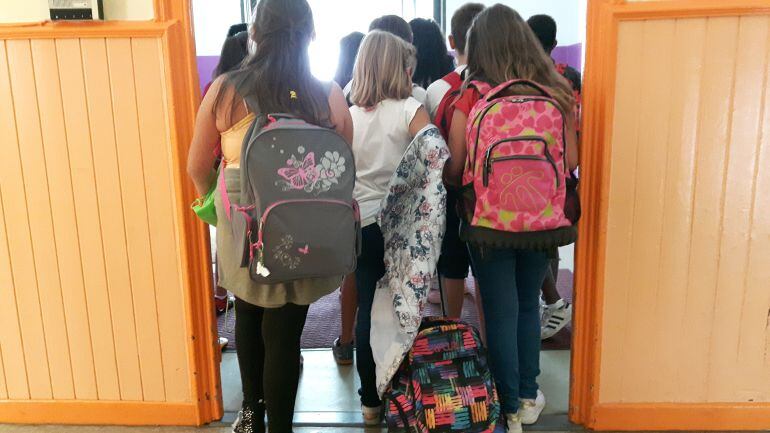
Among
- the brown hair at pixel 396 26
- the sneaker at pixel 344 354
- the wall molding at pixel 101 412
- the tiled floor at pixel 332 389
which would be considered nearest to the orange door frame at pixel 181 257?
the wall molding at pixel 101 412

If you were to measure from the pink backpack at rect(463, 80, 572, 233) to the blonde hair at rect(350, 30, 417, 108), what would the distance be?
0.30 meters

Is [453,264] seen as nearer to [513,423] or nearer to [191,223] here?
[513,423]

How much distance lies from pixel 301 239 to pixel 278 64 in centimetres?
45

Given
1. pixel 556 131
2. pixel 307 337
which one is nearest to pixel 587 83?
pixel 556 131

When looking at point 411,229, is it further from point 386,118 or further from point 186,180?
point 186,180

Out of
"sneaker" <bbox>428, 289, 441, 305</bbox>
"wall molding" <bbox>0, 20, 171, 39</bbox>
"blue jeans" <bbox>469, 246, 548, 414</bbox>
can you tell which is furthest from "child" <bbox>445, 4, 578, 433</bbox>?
"sneaker" <bbox>428, 289, 441, 305</bbox>

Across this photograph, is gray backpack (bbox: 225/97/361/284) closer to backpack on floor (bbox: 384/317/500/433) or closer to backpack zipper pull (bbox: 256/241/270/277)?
backpack zipper pull (bbox: 256/241/270/277)

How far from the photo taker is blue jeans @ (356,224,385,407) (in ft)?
6.15

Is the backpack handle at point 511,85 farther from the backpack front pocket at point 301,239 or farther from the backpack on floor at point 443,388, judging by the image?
the backpack on floor at point 443,388

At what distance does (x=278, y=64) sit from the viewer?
1.49 meters

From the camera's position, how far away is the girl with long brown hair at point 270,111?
1.49 metres

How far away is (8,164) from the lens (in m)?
1.85

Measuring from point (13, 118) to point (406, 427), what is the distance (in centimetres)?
156

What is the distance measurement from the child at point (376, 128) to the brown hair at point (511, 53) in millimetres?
248
